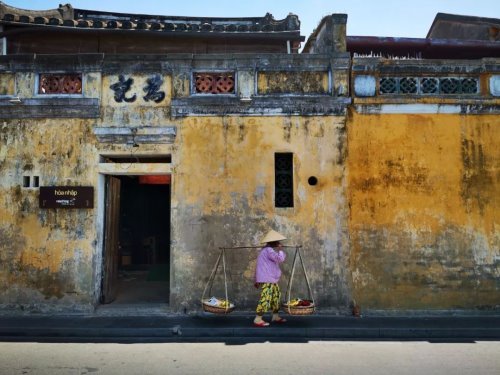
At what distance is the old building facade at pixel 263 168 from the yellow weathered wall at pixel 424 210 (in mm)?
30

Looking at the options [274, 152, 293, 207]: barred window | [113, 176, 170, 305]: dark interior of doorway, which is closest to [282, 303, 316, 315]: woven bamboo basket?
[274, 152, 293, 207]: barred window

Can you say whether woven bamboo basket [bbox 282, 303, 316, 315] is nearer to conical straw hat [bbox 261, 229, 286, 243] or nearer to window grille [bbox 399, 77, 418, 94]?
conical straw hat [bbox 261, 229, 286, 243]

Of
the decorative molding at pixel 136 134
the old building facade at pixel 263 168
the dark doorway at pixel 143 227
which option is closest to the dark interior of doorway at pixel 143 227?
the dark doorway at pixel 143 227

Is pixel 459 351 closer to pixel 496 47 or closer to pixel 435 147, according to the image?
pixel 435 147

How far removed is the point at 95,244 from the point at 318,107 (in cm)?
559

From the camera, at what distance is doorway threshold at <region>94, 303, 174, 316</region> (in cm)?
950

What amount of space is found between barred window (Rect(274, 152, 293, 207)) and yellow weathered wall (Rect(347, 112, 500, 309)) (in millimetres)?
1280

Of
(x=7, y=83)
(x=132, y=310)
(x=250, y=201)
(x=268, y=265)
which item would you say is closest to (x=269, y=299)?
(x=268, y=265)

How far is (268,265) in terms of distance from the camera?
8820 mm

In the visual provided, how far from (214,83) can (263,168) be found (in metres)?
2.17

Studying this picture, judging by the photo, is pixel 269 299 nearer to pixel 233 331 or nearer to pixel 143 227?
pixel 233 331

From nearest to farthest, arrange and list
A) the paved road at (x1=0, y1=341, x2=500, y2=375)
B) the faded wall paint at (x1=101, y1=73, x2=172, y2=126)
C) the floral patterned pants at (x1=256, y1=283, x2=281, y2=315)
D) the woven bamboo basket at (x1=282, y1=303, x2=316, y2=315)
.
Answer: the paved road at (x1=0, y1=341, x2=500, y2=375)
the woven bamboo basket at (x1=282, y1=303, x2=316, y2=315)
the floral patterned pants at (x1=256, y1=283, x2=281, y2=315)
the faded wall paint at (x1=101, y1=73, x2=172, y2=126)

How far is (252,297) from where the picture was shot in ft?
31.6

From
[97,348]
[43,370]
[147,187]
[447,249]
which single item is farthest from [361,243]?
[147,187]
